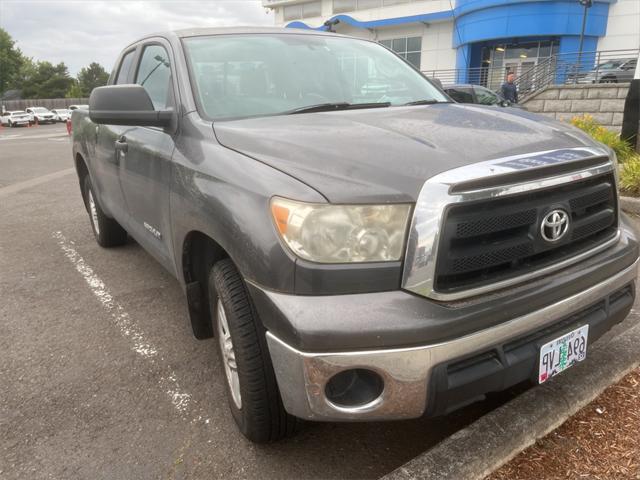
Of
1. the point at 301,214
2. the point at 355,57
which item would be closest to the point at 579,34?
the point at 355,57

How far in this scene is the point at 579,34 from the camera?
27.4 metres

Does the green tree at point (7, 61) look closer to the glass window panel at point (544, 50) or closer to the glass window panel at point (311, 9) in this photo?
the glass window panel at point (311, 9)

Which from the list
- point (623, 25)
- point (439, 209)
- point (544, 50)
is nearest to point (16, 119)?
point (544, 50)

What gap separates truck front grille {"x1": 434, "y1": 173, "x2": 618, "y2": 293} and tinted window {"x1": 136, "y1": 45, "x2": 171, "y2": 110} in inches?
73.2

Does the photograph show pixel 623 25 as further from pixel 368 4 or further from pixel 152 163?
pixel 152 163

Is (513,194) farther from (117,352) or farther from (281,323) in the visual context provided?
(117,352)

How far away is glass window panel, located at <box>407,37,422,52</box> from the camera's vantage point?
116ft

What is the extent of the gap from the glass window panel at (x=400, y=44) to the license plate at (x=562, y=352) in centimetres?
3649

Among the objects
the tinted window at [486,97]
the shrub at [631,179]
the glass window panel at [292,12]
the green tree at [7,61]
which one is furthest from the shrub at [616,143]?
the green tree at [7,61]

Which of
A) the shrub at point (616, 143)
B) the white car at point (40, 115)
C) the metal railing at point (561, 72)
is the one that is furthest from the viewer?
the white car at point (40, 115)

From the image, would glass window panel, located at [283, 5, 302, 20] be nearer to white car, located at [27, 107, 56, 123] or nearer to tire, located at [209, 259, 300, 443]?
white car, located at [27, 107, 56, 123]

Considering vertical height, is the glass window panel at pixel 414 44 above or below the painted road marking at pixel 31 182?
above

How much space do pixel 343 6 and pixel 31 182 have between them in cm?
3335

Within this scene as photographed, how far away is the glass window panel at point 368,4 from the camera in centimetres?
3641
